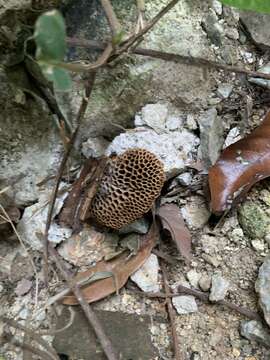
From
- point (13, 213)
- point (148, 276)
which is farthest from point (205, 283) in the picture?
point (13, 213)

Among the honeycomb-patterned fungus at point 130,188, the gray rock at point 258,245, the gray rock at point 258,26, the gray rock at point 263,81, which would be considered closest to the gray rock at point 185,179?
the honeycomb-patterned fungus at point 130,188

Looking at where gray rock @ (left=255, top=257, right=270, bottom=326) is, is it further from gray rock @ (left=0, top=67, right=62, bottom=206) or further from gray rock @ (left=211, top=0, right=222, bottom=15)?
gray rock @ (left=211, top=0, right=222, bottom=15)

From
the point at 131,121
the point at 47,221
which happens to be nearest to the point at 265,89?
the point at 131,121

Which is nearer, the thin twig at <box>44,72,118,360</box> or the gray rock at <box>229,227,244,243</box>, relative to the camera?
the thin twig at <box>44,72,118,360</box>

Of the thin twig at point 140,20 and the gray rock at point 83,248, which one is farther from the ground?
the thin twig at point 140,20

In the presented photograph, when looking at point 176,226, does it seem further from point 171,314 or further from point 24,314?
point 24,314

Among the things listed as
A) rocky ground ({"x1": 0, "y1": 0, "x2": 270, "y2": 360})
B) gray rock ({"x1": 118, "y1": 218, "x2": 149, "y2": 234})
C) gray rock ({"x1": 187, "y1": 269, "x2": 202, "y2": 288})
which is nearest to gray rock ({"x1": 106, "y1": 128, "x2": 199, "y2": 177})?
rocky ground ({"x1": 0, "y1": 0, "x2": 270, "y2": 360})

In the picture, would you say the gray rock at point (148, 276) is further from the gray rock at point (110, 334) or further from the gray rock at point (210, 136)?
the gray rock at point (210, 136)
